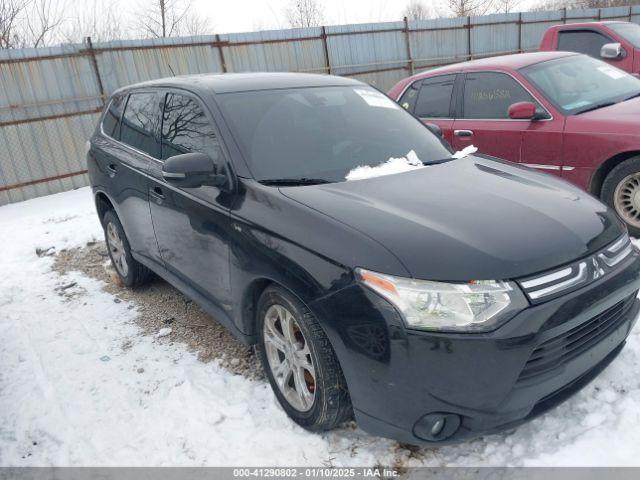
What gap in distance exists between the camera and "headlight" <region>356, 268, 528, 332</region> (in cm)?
195

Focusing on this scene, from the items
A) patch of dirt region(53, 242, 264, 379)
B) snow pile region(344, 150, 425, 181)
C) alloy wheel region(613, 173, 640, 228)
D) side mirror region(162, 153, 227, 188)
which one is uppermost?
side mirror region(162, 153, 227, 188)

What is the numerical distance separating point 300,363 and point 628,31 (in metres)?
8.06

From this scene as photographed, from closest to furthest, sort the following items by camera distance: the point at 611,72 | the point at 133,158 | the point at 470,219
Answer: the point at 470,219
the point at 133,158
the point at 611,72

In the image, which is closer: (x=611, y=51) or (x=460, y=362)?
(x=460, y=362)

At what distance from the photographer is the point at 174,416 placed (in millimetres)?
2863

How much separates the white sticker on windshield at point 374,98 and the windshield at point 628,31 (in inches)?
232

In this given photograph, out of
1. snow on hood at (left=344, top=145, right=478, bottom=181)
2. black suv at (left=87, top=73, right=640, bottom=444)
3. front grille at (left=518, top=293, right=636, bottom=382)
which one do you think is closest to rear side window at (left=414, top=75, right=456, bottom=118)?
black suv at (left=87, top=73, right=640, bottom=444)

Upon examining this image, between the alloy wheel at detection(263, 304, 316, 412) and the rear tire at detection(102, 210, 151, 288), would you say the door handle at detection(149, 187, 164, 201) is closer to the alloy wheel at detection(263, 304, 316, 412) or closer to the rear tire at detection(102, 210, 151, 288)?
the rear tire at detection(102, 210, 151, 288)

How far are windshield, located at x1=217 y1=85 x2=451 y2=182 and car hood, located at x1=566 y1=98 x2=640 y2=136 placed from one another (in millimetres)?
1814

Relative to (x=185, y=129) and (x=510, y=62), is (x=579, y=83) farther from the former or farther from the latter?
(x=185, y=129)

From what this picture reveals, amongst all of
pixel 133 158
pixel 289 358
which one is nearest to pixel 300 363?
pixel 289 358

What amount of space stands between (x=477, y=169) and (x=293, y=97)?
4.04ft

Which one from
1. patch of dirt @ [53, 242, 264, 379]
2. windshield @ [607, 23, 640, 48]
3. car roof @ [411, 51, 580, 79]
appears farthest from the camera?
windshield @ [607, 23, 640, 48]

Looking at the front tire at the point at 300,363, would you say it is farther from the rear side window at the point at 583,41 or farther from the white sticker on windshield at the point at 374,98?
the rear side window at the point at 583,41
